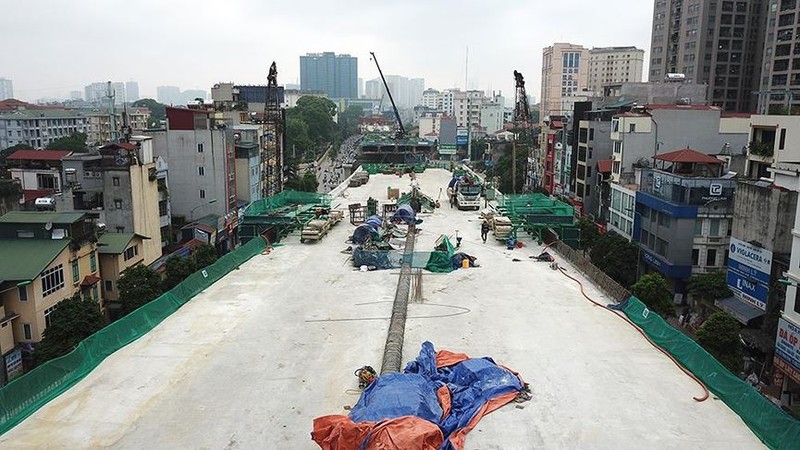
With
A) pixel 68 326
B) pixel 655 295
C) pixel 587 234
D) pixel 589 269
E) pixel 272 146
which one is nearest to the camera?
pixel 68 326

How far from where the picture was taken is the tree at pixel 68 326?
21.0m

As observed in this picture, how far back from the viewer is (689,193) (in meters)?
27.6

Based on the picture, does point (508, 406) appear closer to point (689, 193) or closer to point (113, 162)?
point (689, 193)

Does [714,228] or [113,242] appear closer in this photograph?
[714,228]

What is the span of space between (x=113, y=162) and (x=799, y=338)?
29.5 meters

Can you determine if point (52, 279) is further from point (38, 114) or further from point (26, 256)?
point (38, 114)

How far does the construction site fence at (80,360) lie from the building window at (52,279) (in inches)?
229

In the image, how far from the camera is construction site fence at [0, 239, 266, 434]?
41.4 feet

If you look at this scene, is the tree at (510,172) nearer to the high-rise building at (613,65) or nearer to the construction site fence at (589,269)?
the construction site fence at (589,269)

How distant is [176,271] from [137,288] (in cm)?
273

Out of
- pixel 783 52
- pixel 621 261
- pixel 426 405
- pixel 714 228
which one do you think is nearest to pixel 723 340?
pixel 714 228

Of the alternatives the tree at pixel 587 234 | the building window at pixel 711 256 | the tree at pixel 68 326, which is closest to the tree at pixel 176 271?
the tree at pixel 68 326

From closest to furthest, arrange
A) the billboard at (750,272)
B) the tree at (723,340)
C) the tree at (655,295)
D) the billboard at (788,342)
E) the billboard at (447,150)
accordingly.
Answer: the billboard at (788,342), the tree at (723,340), the billboard at (750,272), the tree at (655,295), the billboard at (447,150)

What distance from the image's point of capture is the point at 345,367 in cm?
1551
